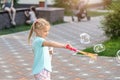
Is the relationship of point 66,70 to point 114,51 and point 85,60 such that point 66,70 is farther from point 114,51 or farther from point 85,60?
point 114,51

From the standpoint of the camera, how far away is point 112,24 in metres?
14.9

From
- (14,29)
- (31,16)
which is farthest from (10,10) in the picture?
(31,16)

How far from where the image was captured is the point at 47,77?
21.1ft

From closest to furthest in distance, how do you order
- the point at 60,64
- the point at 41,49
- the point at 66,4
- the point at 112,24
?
the point at 41,49
the point at 60,64
the point at 112,24
the point at 66,4

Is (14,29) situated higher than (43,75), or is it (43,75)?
(43,75)

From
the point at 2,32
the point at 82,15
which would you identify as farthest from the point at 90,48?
the point at 82,15

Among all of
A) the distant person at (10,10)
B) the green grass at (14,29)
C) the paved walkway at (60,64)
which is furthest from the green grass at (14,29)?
the paved walkway at (60,64)

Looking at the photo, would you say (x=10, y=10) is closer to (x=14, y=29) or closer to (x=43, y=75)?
(x=14, y=29)

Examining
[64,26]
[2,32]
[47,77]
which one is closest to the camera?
[47,77]

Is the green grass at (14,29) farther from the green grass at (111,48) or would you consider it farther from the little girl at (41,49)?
the little girl at (41,49)

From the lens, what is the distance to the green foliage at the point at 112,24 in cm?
1487

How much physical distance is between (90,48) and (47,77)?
6.76 metres

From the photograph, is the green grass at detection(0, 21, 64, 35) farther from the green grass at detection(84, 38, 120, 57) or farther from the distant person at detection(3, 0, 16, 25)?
the green grass at detection(84, 38, 120, 57)

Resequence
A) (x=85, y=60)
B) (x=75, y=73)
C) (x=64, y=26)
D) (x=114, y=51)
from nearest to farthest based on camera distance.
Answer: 1. (x=75, y=73)
2. (x=85, y=60)
3. (x=114, y=51)
4. (x=64, y=26)
